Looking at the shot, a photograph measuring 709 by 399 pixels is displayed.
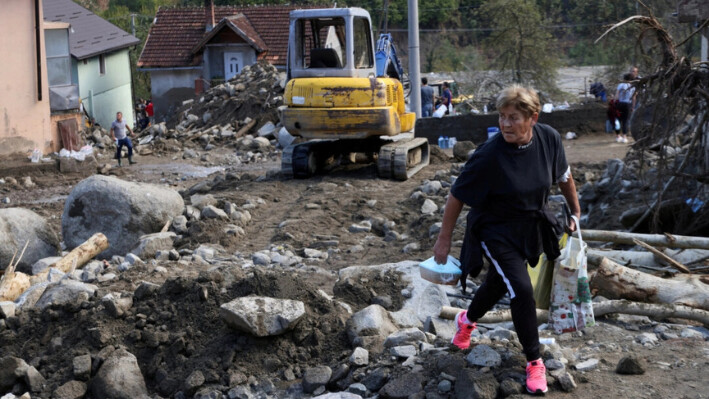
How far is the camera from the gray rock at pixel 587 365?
530 centimetres

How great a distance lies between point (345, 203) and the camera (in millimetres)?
12664

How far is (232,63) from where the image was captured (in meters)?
40.1

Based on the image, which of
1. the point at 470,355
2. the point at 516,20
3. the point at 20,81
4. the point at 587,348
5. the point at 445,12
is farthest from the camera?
the point at 445,12

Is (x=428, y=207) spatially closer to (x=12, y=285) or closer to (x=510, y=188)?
(x=12, y=285)

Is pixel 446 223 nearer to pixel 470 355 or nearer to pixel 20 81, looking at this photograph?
pixel 470 355

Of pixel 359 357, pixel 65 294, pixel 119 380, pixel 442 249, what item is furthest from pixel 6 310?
pixel 442 249

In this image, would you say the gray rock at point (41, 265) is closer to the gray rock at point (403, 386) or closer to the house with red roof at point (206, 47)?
the gray rock at point (403, 386)

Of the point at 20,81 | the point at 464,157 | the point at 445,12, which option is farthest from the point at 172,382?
the point at 445,12

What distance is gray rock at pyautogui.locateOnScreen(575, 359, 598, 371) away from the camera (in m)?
5.30

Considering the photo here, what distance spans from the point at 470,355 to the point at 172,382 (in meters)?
2.08

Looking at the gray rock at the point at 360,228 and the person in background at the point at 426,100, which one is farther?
the person in background at the point at 426,100

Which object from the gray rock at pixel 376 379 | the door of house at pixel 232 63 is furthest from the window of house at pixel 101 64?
the gray rock at pixel 376 379

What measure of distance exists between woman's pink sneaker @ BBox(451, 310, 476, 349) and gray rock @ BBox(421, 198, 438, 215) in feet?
20.7

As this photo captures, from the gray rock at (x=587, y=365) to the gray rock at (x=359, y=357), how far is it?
131 cm
